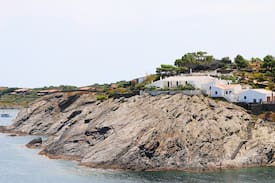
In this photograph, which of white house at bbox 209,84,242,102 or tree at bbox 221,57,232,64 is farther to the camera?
tree at bbox 221,57,232,64

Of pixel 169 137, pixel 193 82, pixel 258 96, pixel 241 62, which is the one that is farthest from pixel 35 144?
pixel 241 62

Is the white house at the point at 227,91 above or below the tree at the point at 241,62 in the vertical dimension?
below

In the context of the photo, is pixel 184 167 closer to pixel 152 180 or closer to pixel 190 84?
pixel 152 180

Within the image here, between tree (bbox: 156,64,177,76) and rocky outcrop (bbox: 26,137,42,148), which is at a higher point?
tree (bbox: 156,64,177,76)

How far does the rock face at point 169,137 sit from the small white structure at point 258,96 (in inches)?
202

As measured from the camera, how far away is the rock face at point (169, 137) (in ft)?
333

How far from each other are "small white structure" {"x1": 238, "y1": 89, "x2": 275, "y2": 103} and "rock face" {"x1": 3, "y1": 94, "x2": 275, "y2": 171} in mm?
5142

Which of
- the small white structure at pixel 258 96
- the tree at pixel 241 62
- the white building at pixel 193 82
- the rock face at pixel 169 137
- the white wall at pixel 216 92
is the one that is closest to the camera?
the rock face at pixel 169 137

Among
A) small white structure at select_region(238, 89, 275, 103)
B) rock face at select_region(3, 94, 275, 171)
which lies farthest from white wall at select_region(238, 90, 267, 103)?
rock face at select_region(3, 94, 275, 171)

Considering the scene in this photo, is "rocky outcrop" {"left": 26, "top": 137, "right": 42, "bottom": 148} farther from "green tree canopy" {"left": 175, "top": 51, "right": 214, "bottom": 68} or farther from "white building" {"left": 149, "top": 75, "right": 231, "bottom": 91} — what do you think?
"green tree canopy" {"left": 175, "top": 51, "right": 214, "bottom": 68}

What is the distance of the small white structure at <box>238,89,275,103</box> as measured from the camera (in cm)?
11806

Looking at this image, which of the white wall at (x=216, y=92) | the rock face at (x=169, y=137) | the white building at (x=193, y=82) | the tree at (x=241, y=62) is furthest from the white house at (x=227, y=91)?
the tree at (x=241, y=62)

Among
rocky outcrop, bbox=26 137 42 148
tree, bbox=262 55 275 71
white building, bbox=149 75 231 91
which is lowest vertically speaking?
rocky outcrop, bbox=26 137 42 148

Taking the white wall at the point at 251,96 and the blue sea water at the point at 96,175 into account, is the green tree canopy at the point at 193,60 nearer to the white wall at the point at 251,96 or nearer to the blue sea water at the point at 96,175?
the white wall at the point at 251,96
